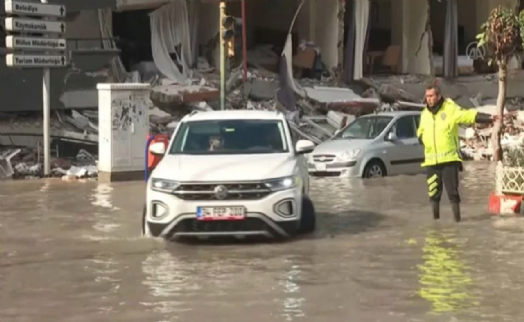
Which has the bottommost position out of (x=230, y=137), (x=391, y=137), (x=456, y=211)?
(x=456, y=211)

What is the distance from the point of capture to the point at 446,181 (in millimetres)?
13297

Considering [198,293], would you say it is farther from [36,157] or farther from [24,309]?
[36,157]

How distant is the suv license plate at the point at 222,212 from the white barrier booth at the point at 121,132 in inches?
363

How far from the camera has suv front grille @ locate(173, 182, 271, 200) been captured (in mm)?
11625

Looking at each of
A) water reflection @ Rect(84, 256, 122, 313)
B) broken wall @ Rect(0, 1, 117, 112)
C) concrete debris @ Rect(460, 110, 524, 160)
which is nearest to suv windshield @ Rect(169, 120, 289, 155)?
water reflection @ Rect(84, 256, 122, 313)

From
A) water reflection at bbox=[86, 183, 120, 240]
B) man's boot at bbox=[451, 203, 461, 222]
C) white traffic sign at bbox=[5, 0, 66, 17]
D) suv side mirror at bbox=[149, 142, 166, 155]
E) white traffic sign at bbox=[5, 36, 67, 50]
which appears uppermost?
white traffic sign at bbox=[5, 0, 66, 17]

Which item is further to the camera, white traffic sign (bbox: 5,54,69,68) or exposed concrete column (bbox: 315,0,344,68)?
exposed concrete column (bbox: 315,0,344,68)

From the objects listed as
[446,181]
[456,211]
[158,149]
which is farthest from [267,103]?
[158,149]

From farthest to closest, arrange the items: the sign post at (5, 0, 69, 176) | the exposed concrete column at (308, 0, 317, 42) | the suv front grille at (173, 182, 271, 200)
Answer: the exposed concrete column at (308, 0, 317, 42) < the sign post at (5, 0, 69, 176) < the suv front grille at (173, 182, 271, 200)

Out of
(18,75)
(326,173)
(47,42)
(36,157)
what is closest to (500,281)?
(326,173)

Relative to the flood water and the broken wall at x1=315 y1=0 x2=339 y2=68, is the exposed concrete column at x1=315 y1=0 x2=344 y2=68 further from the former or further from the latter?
the flood water

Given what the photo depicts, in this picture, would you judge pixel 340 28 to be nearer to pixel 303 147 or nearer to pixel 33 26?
pixel 33 26

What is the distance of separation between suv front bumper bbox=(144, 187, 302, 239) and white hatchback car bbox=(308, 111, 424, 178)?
8.49 metres

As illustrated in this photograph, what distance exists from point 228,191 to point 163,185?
797 mm
